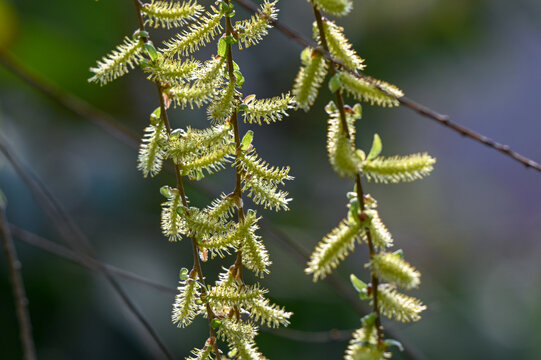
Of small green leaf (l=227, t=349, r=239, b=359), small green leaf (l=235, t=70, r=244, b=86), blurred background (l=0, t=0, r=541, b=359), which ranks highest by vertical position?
blurred background (l=0, t=0, r=541, b=359)

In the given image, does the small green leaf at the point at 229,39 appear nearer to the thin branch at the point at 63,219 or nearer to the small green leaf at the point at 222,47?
the small green leaf at the point at 222,47

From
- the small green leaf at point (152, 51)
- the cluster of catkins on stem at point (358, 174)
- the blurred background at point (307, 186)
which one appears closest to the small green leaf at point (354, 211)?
the cluster of catkins on stem at point (358, 174)

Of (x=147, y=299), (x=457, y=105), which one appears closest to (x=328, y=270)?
(x=147, y=299)

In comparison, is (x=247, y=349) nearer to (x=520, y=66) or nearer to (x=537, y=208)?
(x=520, y=66)

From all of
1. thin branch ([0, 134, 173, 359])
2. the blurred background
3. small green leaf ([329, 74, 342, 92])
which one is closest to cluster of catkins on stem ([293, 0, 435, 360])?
small green leaf ([329, 74, 342, 92])

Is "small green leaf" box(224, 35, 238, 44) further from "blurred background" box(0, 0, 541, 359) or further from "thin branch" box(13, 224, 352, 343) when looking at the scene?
"blurred background" box(0, 0, 541, 359)

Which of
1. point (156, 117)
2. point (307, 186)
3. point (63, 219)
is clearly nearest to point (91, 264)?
point (63, 219)
